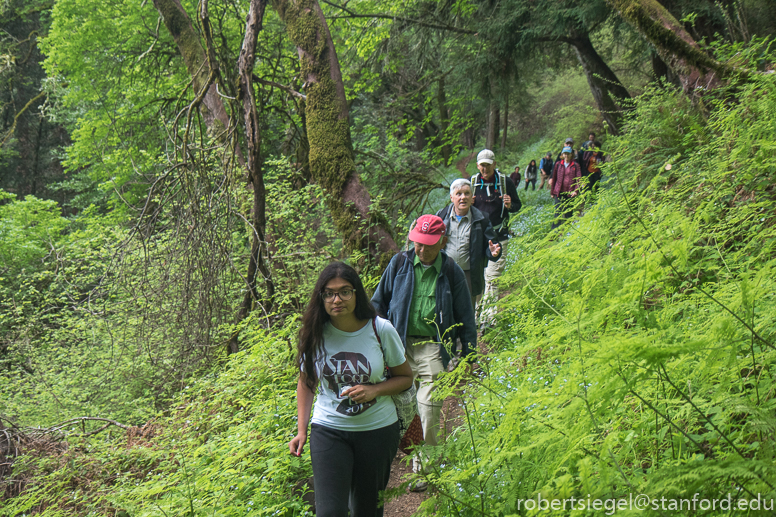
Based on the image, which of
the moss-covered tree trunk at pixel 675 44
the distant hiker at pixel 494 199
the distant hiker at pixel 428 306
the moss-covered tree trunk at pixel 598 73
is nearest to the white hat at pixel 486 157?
the distant hiker at pixel 494 199

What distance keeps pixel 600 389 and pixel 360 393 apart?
58.6 inches

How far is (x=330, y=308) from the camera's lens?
2.86 metres

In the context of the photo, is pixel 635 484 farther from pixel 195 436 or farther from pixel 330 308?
pixel 195 436

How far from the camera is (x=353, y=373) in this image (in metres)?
2.81

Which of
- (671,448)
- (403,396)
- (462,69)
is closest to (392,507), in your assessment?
(403,396)

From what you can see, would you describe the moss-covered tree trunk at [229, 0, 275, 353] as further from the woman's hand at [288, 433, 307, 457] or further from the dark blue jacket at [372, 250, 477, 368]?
the woman's hand at [288, 433, 307, 457]

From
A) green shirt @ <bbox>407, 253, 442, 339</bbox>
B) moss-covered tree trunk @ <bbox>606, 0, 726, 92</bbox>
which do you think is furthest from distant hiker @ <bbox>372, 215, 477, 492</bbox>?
moss-covered tree trunk @ <bbox>606, 0, 726, 92</bbox>

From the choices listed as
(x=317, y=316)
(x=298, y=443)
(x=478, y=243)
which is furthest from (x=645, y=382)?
(x=478, y=243)

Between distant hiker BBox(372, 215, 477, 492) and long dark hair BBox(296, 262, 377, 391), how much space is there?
2.87 feet

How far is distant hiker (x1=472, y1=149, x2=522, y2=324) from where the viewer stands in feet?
20.1

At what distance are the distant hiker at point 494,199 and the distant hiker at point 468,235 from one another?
2.93ft

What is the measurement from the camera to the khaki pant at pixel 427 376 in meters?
3.78

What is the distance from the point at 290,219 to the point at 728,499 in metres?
6.53

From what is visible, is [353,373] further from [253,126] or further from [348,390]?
[253,126]
